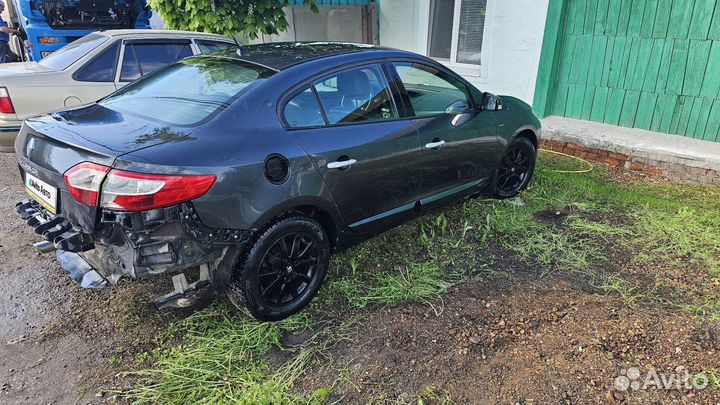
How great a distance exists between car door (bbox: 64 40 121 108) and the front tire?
3.51m

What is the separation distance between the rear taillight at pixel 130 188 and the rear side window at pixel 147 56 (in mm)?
3432

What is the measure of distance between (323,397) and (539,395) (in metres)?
1.11

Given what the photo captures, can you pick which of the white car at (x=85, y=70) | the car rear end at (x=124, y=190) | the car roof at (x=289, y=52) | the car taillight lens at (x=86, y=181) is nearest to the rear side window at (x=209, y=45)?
the white car at (x=85, y=70)

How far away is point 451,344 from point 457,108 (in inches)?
76.7

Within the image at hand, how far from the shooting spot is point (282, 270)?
2910 mm

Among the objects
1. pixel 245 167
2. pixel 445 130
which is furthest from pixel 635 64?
pixel 245 167

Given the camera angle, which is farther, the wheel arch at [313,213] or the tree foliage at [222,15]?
the tree foliage at [222,15]

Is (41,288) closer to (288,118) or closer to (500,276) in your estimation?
(288,118)

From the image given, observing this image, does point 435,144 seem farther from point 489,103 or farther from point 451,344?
point 451,344

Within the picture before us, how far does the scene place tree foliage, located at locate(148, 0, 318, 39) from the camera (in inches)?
248

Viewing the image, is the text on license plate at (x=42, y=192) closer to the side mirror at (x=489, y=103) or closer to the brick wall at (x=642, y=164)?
the side mirror at (x=489, y=103)

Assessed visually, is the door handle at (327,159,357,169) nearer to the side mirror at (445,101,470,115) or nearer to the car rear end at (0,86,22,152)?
the side mirror at (445,101,470,115)

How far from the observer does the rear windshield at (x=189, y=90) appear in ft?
9.05

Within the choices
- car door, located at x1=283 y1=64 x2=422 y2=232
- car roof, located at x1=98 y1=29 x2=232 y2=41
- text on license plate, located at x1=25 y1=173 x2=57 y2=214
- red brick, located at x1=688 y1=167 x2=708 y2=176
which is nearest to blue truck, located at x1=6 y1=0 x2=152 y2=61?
car roof, located at x1=98 y1=29 x2=232 y2=41
